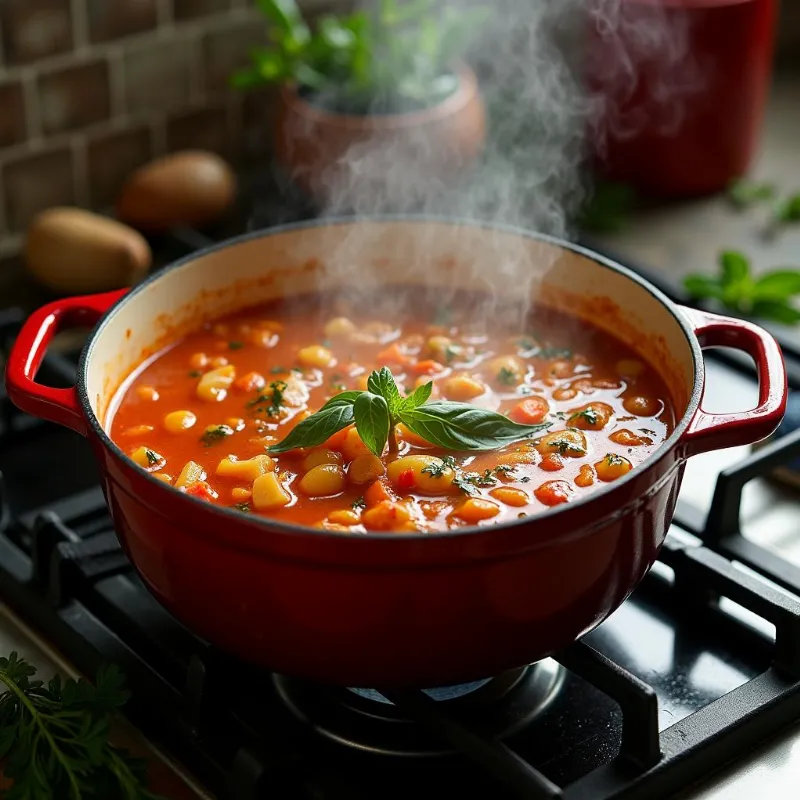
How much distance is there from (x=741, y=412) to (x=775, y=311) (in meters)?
0.83

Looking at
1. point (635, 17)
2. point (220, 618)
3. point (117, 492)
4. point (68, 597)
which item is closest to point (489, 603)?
point (220, 618)

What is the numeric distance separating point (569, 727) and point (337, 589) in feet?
1.30

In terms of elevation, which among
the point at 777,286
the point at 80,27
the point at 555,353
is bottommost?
the point at 777,286

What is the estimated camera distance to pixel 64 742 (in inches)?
50.3

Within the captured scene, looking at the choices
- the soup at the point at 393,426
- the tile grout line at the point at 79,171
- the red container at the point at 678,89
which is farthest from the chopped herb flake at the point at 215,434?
the red container at the point at 678,89

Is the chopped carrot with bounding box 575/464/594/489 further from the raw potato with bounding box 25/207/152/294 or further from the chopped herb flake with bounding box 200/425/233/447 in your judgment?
the raw potato with bounding box 25/207/152/294

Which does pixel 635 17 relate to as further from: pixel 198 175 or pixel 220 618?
pixel 220 618

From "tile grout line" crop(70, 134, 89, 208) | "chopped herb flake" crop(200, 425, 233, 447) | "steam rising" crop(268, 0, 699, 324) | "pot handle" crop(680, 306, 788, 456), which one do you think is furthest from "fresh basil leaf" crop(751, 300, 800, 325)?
"tile grout line" crop(70, 134, 89, 208)

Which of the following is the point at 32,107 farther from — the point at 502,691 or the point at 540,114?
the point at 502,691

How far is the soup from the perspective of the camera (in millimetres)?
1346

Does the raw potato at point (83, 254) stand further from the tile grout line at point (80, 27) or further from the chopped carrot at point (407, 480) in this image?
the chopped carrot at point (407, 480)

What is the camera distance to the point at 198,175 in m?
2.29

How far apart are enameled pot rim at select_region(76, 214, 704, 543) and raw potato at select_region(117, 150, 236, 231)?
67 cm

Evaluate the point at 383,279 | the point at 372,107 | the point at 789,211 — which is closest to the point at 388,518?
the point at 383,279
